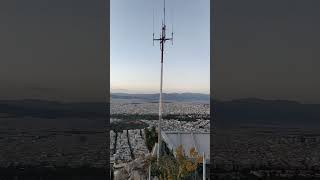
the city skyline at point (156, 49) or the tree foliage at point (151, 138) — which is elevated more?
the city skyline at point (156, 49)

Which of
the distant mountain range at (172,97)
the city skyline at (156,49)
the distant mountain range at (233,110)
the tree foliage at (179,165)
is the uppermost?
the city skyline at (156,49)

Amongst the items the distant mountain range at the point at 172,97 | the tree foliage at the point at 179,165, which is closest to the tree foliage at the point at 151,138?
the distant mountain range at the point at 172,97

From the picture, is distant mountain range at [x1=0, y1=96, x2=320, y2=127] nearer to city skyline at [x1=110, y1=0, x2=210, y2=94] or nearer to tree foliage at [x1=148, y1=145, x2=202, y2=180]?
city skyline at [x1=110, y1=0, x2=210, y2=94]

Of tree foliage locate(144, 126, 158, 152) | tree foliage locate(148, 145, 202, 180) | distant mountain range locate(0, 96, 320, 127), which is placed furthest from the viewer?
tree foliage locate(144, 126, 158, 152)

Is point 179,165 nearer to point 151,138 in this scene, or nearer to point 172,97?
point 172,97

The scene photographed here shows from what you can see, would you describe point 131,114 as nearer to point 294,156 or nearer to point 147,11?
point 147,11

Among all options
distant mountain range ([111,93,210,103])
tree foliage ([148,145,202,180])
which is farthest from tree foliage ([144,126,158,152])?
tree foliage ([148,145,202,180])

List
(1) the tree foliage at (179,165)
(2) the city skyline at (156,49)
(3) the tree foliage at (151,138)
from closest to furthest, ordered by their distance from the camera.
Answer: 1. (1) the tree foliage at (179,165)
2. (2) the city skyline at (156,49)
3. (3) the tree foliage at (151,138)

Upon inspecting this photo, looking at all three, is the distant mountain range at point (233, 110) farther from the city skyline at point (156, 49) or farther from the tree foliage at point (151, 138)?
the tree foliage at point (151, 138)

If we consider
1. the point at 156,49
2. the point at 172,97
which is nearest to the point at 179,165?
the point at 172,97

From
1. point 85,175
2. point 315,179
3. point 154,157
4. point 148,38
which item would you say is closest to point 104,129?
point 85,175

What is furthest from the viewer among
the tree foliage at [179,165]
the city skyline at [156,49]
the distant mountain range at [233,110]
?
the city skyline at [156,49]
